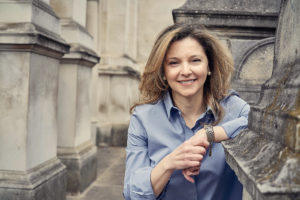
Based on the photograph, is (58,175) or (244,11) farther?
(58,175)

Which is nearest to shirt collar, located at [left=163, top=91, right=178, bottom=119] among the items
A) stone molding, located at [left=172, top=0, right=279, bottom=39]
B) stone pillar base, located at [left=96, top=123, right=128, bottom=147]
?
stone molding, located at [left=172, top=0, right=279, bottom=39]

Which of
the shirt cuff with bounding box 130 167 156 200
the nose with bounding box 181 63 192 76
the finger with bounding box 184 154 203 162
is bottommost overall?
the shirt cuff with bounding box 130 167 156 200

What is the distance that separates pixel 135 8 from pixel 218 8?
6.46 m

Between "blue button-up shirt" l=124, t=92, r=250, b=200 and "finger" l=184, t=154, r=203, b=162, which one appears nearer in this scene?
"finger" l=184, t=154, r=203, b=162

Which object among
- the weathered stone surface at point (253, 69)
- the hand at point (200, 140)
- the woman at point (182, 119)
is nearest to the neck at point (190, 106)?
the woman at point (182, 119)

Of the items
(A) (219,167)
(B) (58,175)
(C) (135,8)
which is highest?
(C) (135,8)

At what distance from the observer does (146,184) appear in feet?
4.11

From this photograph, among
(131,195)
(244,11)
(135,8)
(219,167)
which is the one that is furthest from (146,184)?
(135,8)

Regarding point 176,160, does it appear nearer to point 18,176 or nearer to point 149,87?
point 149,87

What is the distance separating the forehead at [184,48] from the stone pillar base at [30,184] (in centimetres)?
180

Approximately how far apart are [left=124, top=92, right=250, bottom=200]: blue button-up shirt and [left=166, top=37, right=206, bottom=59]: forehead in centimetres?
25

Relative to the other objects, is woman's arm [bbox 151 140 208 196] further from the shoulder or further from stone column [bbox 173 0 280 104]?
stone column [bbox 173 0 280 104]

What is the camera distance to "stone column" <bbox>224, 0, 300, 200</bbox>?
0.60 m

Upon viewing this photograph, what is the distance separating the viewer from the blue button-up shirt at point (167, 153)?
4.41ft
